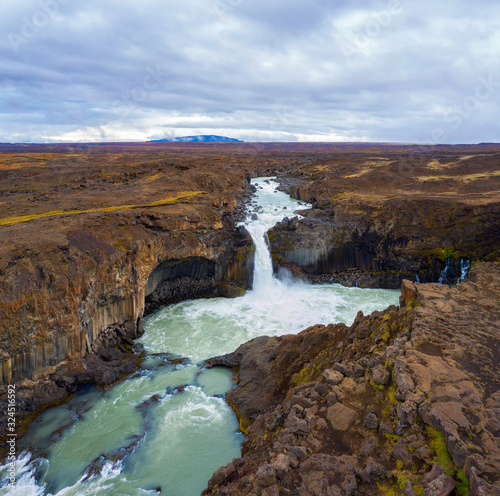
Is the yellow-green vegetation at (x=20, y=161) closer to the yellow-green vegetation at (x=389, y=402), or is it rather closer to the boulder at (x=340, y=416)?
the boulder at (x=340, y=416)

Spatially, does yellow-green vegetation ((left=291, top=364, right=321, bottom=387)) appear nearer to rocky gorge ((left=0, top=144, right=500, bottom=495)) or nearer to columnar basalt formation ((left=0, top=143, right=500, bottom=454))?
rocky gorge ((left=0, top=144, right=500, bottom=495))

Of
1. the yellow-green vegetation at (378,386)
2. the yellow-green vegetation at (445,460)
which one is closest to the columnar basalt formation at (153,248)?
the yellow-green vegetation at (378,386)

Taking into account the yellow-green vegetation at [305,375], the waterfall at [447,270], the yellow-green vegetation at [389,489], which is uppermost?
the yellow-green vegetation at [389,489]

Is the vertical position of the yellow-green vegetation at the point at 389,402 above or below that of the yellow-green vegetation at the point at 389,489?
above

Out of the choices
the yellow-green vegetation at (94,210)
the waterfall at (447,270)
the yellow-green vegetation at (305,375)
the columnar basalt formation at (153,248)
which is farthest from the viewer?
the waterfall at (447,270)

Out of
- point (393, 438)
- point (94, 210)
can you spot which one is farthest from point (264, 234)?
point (393, 438)

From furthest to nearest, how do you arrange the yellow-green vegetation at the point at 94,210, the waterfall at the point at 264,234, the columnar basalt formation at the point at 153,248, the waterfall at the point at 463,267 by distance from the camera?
the waterfall at the point at 264,234 → the waterfall at the point at 463,267 → the yellow-green vegetation at the point at 94,210 → the columnar basalt formation at the point at 153,248

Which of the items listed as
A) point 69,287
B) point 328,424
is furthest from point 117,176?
point 328,424

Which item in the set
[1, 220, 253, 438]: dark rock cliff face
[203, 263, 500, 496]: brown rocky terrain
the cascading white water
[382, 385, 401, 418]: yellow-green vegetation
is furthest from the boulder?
[1, 220, 253, 438]: dark rock cliff face
